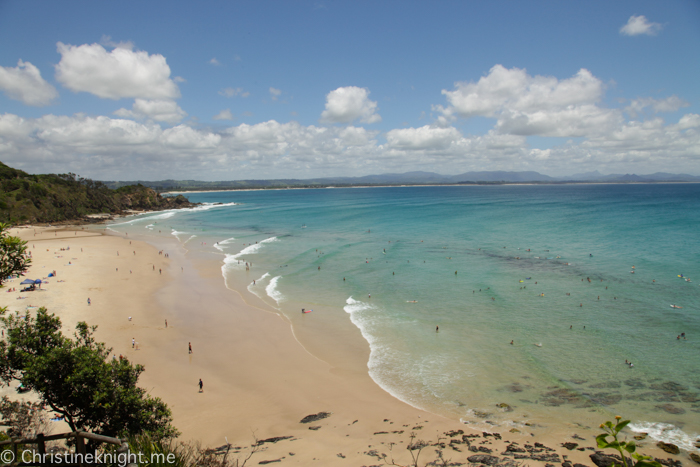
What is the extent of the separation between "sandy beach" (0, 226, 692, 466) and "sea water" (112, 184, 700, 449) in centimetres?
147

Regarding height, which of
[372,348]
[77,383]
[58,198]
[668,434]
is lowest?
[668,434]

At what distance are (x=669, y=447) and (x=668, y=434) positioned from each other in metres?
1.23

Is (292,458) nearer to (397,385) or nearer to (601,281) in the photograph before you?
(397,385)

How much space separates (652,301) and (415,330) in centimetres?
2172

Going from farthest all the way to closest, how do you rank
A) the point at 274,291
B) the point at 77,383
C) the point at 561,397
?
the point at 274,291, the point at 561,397, the point at 77,383

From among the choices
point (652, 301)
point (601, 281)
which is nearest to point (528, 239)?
point (601, 281)

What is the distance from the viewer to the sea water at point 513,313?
18609 millimetres

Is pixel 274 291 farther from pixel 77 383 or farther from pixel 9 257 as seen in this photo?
pixel 77 383

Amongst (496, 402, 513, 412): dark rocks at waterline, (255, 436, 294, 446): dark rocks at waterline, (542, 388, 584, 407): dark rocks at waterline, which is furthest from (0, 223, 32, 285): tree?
(542, 388, 584, 407): dark rocks at waterline

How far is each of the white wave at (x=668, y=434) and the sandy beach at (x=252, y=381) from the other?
107cm

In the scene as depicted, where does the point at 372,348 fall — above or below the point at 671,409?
above

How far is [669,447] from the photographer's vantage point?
48.7 ft

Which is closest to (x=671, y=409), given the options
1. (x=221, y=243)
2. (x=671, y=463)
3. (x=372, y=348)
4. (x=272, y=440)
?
(x=671, y=463)

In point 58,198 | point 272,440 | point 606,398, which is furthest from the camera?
point 58,198
